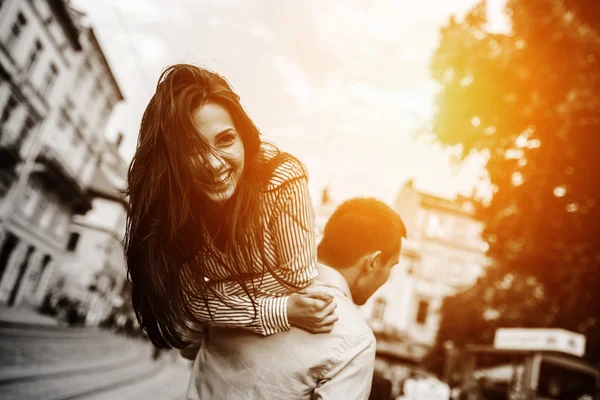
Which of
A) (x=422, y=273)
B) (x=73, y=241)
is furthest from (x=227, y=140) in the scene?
(x=73, y=241)

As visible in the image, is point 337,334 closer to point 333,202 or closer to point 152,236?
point 152,236

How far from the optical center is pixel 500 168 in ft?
38.9

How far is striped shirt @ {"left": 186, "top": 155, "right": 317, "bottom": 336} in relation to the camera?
1780mm

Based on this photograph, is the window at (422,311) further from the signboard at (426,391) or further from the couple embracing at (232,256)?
the couple embracing at (232,256)

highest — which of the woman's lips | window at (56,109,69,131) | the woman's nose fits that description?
window at (56,109,69,131)

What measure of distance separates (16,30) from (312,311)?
26490mm

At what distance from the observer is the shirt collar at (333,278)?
1.96 metres

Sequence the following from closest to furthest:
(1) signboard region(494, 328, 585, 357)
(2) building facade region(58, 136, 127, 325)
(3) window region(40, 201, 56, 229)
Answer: (1) signboard region(494, 328, 585, 357), (3) window region(40, 201, 56, 229), (2) building facade region(58, 136, 127, 325)

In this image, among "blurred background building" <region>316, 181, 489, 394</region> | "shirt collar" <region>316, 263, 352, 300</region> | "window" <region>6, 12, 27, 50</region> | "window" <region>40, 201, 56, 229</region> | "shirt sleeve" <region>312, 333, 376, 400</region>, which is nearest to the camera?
"shirt sleeve" <region>312, 333, 376, 400</region>

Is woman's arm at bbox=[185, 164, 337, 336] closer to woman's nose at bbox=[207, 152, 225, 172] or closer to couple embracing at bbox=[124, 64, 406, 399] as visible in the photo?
couple embracing at bbox=[124, 64, 406, 399]

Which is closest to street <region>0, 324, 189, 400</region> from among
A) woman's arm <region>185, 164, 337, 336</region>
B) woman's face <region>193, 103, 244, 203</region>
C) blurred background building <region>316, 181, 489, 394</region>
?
woman's arm <region>185, 164, 337, 336</region>

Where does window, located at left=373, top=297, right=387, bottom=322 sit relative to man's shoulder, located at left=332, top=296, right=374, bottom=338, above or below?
above

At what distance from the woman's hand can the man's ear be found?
35cm

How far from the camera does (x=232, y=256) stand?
1.81 metres
